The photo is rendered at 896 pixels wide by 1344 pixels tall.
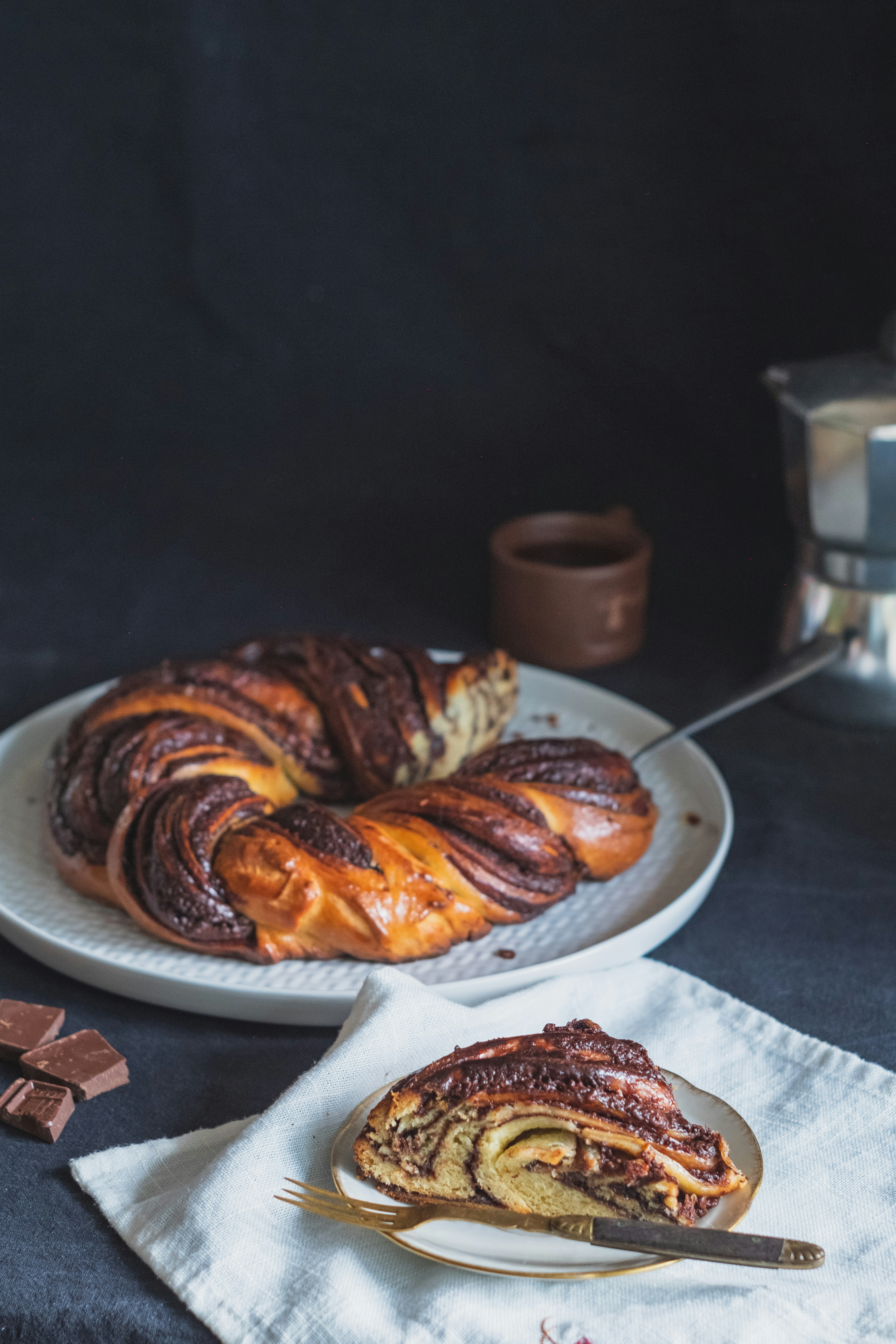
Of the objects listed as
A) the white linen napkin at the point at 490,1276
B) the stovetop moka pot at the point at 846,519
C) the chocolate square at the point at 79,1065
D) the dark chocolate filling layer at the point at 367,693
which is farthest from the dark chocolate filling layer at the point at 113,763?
the stovetop moka pot at the point at 846,519

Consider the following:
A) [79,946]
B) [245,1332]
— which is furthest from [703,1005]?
[79,946]

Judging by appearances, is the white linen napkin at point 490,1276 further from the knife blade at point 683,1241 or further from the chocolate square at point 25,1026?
the chocolate square at point 25,1026

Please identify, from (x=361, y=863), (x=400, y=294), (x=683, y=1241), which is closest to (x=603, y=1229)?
(x=683, y=1241)

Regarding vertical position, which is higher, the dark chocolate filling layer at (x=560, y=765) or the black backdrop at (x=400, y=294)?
the black backdrop at (x=400, y=294)

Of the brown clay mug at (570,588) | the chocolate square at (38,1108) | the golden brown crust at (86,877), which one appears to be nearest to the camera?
the chocolate square at (38,1108)

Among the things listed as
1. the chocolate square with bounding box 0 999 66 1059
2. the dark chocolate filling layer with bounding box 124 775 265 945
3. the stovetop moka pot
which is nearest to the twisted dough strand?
the dark chocolate filling layer with bounding box 124 775 265 945

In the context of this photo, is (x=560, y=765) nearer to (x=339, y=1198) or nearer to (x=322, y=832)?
(x=322, y=832)
